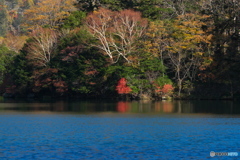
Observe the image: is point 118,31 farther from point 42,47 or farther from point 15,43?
point 15,43

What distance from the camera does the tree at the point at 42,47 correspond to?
279 ft

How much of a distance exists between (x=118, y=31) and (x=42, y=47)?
1627 centimetres

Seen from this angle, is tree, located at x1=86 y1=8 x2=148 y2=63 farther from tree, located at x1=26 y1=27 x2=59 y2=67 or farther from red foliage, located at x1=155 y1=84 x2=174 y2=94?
tree, located at x1=26 y1=27 x2=59 y2=67

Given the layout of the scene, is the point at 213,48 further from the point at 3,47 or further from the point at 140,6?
the point at 3,47

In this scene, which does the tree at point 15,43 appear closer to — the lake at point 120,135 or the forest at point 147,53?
the forest at point 147,53

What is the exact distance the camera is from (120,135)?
34.9m

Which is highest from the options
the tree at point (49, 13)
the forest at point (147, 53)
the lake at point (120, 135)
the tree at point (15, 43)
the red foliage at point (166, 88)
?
the tree at point (49, 13)

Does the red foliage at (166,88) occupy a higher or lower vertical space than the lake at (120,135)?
higher

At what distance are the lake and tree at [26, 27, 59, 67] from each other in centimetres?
3378

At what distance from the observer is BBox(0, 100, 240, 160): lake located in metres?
28.0

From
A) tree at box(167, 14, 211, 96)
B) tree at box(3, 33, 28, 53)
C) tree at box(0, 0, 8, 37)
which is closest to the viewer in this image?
tree at box(167, 14, 211, 96)

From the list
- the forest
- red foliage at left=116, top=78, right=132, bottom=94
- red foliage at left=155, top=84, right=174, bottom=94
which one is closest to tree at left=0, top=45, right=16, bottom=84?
the forest

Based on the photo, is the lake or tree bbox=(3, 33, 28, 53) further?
tree bbox=(3, 33, 28, 53)

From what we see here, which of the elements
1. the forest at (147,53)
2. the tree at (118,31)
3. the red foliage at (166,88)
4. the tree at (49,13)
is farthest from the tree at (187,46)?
the tree at (49,13)
